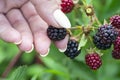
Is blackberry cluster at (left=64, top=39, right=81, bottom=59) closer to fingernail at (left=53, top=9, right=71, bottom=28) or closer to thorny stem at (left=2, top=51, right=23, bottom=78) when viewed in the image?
fingernail at (left=53, top=9, right=71, bottom=28)

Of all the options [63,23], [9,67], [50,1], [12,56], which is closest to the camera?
[63,23]

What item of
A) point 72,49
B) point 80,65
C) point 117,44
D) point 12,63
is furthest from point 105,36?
point 12,63

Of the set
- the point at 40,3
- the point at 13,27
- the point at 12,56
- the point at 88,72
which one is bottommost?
the point at 12,56

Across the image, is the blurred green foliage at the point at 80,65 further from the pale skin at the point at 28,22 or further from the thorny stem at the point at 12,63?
the thorny stem at the point at 12,63

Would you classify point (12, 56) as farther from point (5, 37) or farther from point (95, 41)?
point (95, 41)

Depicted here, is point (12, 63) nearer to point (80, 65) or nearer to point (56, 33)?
point (80, 65)

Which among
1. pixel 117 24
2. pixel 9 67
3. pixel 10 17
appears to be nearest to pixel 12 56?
pixel 9 67

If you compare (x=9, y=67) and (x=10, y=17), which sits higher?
(x=10, y=17)

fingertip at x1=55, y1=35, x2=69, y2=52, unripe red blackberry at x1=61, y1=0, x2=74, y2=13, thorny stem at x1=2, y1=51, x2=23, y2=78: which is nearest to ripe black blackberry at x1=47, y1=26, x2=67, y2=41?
fingertip at x1=55, y1=35, x2=69, y2=52
